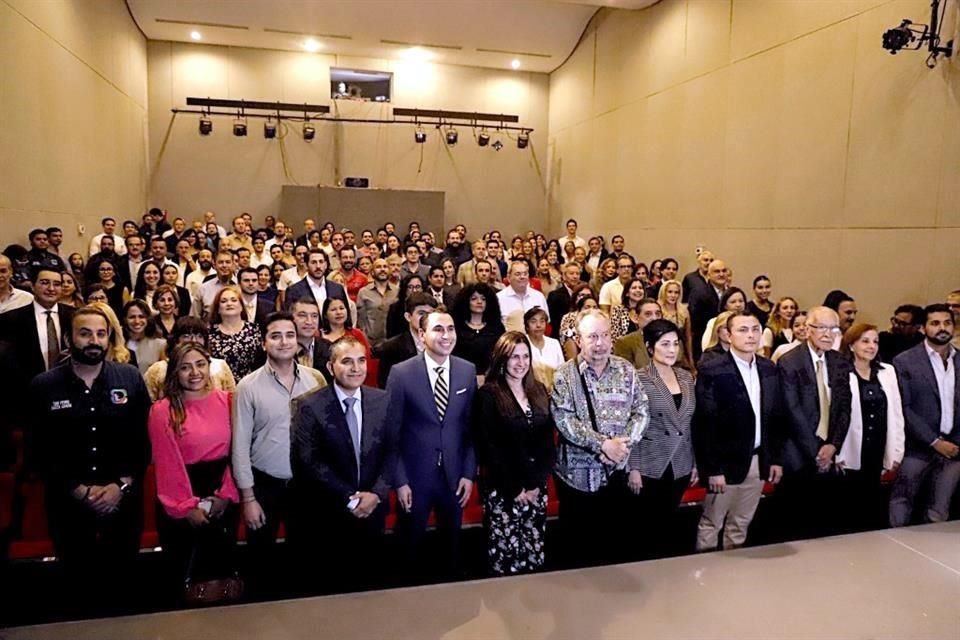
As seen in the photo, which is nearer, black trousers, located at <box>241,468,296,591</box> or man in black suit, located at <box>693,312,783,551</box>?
black trousers, located at <box>241,468,296,591</box>

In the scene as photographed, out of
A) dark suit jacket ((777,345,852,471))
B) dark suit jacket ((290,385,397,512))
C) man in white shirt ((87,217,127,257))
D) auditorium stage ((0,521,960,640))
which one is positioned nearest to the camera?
auditorium stage ((0,521,960,640))

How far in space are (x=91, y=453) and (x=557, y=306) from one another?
407 cm

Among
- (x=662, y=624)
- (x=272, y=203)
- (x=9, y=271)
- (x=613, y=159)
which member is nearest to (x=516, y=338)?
(x=662, y=624)

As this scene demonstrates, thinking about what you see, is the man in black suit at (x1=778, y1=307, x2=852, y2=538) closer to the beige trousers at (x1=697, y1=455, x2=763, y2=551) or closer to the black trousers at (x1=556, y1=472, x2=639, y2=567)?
the beige trousers at (x1=697, y1=455, x2=763, y2=551)

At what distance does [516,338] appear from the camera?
2928 millimetres

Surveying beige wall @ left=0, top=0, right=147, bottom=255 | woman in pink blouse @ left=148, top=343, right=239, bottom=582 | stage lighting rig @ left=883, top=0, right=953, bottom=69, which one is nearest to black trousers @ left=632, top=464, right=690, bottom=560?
woman in pink blouse @ left=148, top=343, right=239, bottom=582

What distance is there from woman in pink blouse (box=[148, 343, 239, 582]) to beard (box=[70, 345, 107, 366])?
0.29 meters

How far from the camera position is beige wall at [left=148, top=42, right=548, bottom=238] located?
40.1ft

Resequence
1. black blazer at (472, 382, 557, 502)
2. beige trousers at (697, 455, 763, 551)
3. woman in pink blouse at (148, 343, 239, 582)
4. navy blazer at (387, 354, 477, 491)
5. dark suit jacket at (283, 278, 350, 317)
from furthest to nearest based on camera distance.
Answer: dark suit jacket at (283, 278, 350, 317), beige trousers at (697, 455, 763, 551), navy blazer at (387, 354, 477, 491), black blazer at (472, 382, 557, 502), woman in pink blouse at (148, 343, 239, 582)

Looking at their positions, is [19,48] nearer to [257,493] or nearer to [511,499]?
[257,493]

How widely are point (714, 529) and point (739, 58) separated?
6551 millimetres

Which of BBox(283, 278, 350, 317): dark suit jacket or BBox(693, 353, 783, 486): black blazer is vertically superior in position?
BBox(283, 278, 350, 317): dark suit jacket

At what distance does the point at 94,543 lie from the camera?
109 inches

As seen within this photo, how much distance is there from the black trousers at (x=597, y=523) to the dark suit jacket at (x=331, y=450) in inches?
33.2
